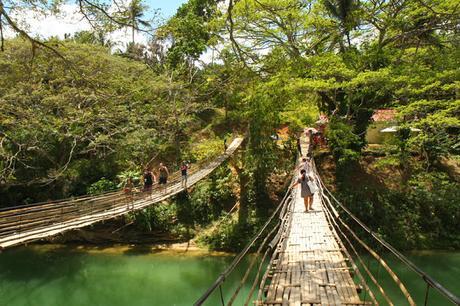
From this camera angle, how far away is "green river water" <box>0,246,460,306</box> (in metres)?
8.07

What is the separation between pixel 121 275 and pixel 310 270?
21.0ft

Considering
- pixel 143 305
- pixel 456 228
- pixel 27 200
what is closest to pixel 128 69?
pixel 27 200

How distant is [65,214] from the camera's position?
8547 millimetres

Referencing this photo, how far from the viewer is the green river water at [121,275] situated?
26.5ft

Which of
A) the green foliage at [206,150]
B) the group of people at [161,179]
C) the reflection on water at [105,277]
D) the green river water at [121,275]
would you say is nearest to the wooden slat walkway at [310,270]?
the green river water at [121,275]

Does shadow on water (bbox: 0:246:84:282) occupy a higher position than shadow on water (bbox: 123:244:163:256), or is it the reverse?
shadow on water (bbox: 123:244:163:256)

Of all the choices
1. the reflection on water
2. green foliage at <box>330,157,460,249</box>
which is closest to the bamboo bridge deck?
the reflection on water

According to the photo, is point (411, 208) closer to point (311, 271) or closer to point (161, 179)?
point (161, 179)

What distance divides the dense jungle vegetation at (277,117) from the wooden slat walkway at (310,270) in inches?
176

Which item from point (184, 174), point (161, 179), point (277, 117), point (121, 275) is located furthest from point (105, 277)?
point (277, 117)

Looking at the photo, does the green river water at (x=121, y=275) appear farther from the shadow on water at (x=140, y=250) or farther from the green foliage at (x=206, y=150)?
the green foliage at (x=206, y=150)

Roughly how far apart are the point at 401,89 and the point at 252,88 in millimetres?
3943

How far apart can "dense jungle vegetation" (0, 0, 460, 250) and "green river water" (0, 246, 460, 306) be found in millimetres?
1036

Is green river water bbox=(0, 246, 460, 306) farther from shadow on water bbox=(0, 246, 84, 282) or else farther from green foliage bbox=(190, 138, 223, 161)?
green foliage bbox=(190, 138, 223, 161)
